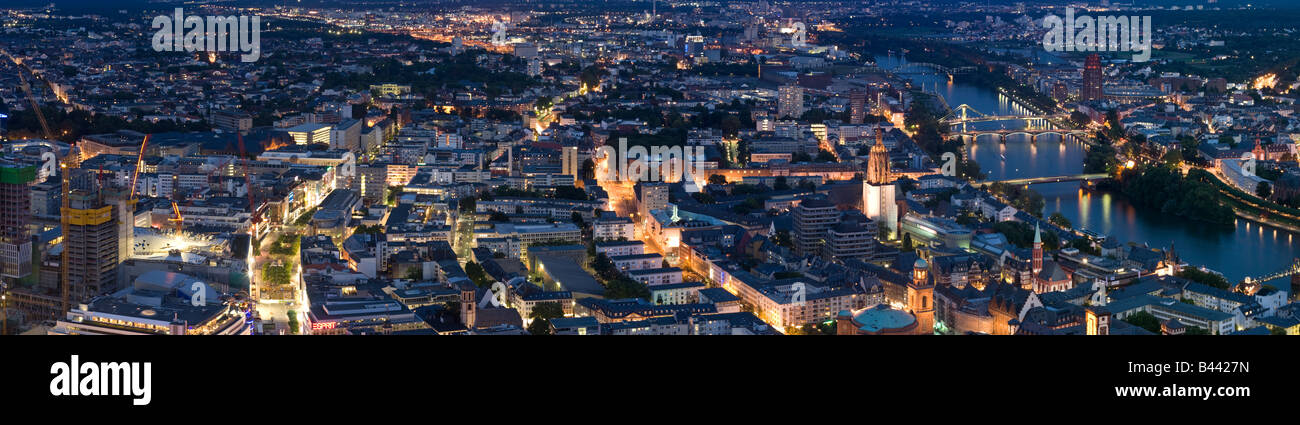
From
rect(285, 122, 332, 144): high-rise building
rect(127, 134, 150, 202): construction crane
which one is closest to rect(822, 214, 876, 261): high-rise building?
rect(127, 134, 150, 202): construction crane

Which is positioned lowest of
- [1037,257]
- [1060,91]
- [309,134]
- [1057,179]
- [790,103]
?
[1037,257]

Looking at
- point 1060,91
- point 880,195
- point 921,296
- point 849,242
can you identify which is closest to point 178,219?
point 849,242

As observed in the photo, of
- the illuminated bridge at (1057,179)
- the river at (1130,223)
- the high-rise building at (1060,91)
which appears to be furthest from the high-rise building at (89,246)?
the high-rise building at (1060,91)

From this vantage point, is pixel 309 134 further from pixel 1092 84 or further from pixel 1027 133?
pixel 1092 84

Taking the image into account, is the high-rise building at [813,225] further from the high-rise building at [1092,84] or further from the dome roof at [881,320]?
the high-rise building at [1092,84]
